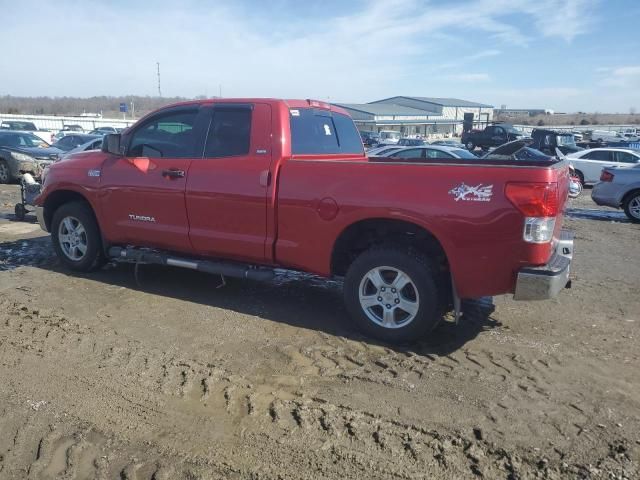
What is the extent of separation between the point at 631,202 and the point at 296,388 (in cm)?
1135

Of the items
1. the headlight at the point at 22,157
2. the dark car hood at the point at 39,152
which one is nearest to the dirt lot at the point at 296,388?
the headlight at the point at 22,157

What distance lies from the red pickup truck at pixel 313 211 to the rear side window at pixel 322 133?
0.02 metres

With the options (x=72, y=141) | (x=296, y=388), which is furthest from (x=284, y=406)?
(x=72, y=141)

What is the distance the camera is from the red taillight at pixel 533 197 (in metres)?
3.96

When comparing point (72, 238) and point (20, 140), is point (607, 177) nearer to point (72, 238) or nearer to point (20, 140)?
point (72, 238)

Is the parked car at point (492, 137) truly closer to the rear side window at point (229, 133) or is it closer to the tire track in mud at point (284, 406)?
the rear side window at point (229, 133)

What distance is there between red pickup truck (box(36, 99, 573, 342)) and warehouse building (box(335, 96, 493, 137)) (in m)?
65.7

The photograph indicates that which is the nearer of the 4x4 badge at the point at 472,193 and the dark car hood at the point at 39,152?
the 4x4 badge at the point at 472,193

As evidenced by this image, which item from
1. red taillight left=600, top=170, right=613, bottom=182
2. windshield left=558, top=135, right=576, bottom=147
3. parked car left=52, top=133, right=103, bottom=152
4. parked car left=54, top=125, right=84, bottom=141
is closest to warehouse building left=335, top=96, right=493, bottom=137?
parked car left=54, top=125, right=84, bottom=141

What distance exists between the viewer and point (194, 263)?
557 centimetres

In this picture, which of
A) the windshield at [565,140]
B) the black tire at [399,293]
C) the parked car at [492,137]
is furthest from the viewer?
the parked car at [492,137]

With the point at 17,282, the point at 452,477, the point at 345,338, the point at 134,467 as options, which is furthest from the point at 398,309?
the point at 17,282

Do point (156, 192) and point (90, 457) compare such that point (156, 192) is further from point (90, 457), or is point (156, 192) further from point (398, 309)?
point (90, 457)

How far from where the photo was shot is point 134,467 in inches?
117
